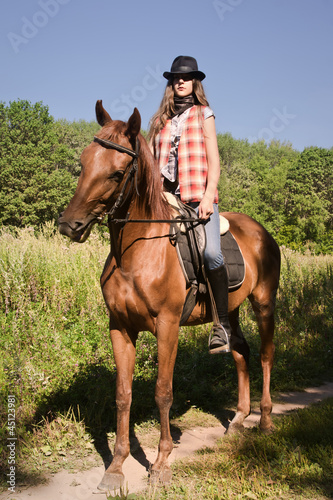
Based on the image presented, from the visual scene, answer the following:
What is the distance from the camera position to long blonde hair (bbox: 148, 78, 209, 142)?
4020 mm

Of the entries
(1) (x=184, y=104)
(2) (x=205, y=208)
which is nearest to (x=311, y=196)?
(1) (x=184, y=104)

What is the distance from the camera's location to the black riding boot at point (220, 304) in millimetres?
4012

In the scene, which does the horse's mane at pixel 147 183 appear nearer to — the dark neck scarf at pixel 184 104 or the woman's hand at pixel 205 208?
the woman's hand at pixel 205 208

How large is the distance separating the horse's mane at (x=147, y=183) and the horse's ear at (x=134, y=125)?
62mm

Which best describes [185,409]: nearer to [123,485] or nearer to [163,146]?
[123,485]

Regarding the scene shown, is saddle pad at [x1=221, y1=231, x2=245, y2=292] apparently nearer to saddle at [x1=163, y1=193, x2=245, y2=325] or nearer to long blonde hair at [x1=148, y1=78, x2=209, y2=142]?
saddle at [x1=163, y1=193, x2=245, y2=325]

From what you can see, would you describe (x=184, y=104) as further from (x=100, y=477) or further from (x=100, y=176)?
(x=100, y=477)

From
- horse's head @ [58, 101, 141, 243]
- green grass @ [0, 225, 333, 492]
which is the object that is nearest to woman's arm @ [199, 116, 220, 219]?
horse's head @ [58, 101, 141, 243]

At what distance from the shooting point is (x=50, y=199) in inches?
1522

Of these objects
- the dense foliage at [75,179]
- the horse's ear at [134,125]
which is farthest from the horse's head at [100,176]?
the dense foliage at [75,179]

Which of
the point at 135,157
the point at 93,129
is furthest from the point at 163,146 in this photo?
the point at 93,129

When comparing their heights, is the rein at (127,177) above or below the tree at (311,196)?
below

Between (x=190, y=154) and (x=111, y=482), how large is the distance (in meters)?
2.95

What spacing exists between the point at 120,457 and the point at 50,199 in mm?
37195
